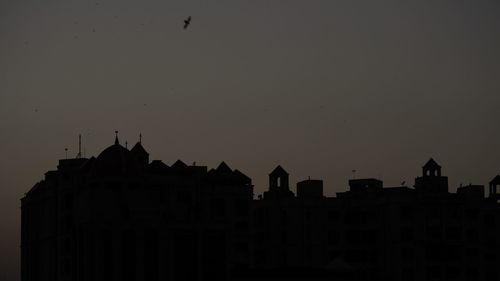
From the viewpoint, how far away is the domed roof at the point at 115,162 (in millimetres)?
133375

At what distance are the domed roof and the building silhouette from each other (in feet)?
0.52

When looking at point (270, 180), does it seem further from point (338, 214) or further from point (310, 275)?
point (310, 275)

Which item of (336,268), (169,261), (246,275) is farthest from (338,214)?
(169,261)

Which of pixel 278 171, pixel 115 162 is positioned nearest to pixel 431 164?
pixel 278 171

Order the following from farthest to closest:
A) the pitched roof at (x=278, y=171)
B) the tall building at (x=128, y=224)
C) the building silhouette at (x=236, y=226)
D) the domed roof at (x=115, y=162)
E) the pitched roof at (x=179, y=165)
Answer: the pitched roof at (x=278, y=171)
the pitched roof at (x=179, y=165)
the domed roof at (x=115, y=162)
the building silhouette at (x=236, y=226)
the tall building at (x=128, y=224)

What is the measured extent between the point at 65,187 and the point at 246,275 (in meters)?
24.8

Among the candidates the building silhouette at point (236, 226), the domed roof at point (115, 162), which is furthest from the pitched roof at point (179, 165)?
the domed roof at point (115, 162)

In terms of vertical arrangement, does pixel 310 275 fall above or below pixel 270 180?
below

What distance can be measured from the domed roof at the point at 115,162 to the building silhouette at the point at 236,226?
0.52ft

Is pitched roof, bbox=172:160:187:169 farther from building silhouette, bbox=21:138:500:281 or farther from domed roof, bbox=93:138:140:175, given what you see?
domed roof, bbox=93:138:140:175

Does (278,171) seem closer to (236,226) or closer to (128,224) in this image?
(236,226)

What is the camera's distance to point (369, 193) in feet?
575

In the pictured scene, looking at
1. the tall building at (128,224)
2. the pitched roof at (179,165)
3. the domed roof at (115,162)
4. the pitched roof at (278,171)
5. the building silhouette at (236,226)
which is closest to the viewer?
the tall building at (128,224)

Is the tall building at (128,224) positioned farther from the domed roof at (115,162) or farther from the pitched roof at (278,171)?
the pitched roof at (278,171)
